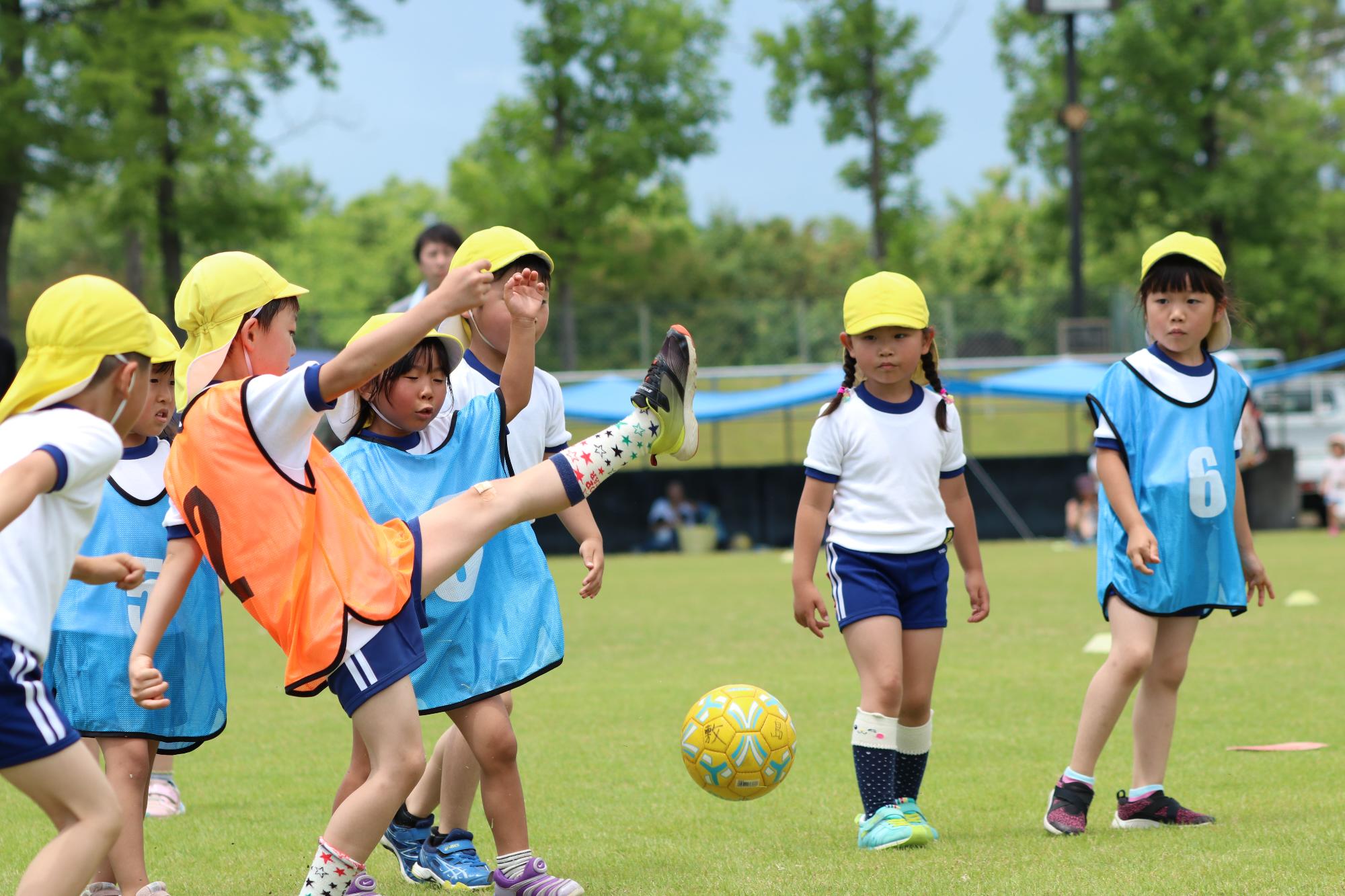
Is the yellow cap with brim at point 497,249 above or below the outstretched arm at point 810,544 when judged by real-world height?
above

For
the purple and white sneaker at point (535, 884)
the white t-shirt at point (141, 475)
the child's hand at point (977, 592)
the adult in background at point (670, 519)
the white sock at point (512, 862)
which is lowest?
the adult in background at point (670, 519)

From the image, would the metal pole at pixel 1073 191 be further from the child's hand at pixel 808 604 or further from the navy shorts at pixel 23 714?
the navy shorts at pixel 23 714

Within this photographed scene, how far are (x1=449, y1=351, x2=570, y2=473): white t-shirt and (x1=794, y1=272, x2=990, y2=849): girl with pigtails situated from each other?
84cm

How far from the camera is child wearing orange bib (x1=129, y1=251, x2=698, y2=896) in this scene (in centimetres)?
341

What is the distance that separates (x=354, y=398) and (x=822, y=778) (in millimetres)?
2618

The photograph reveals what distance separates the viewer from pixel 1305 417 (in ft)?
90.5

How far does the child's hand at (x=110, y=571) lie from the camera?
3.17 metres

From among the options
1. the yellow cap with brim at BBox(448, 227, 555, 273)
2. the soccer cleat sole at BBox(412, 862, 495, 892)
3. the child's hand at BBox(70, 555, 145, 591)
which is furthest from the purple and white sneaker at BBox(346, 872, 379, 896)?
the yellow cap with brim at BBox(448, 227, 555, 273)

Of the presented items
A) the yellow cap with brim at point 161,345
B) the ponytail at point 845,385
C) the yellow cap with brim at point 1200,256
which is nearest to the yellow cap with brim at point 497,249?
the yellow cap with brim at point 161,345

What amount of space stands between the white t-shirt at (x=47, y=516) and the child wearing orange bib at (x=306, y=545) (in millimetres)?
481

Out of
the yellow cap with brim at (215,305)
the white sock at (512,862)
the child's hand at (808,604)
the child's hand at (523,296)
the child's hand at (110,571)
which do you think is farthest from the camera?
the child's hand at (808,604)

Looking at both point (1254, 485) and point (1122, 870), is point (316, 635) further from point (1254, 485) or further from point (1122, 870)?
point (1254, 485)

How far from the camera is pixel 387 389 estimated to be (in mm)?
4184

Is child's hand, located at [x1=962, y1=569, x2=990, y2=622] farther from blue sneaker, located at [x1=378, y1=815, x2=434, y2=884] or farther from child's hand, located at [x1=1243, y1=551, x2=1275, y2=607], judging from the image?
A: blue sneaker, located at [x1=378, y1=815, x2=434, y2=884]
